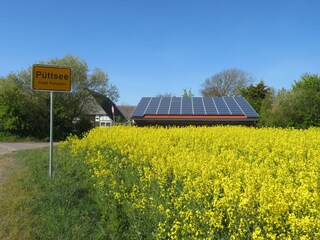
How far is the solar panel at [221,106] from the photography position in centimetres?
2260

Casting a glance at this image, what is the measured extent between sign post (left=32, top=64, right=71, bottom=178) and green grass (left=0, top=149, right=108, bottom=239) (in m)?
0.67

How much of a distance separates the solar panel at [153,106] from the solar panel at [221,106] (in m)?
4.31

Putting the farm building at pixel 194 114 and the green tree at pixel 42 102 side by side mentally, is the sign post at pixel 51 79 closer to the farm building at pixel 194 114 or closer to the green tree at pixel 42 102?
the farm building at pixel 194 114

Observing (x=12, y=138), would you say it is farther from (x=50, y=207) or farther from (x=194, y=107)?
(x=50, y=207)

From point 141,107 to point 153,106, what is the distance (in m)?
0.87

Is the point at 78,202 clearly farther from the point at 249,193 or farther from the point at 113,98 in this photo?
the point at 113,98

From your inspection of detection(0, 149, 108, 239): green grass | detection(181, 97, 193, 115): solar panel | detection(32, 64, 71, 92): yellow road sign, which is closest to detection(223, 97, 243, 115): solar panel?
detection(181, 97, 193, 115): solar panel

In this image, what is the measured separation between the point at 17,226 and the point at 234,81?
5380 centimetres

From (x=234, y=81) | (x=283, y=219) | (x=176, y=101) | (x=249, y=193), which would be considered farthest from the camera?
(x=234, y=81)

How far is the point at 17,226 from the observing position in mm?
5145

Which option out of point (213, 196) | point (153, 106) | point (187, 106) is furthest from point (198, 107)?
point (213, 196)

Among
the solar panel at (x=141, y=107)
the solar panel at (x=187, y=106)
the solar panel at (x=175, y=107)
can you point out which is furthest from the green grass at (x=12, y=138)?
the solar panel at (x=187, y=106)

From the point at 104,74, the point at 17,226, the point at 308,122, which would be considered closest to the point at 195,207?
the point at 17,226

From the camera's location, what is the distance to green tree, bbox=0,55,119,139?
1023 inches
